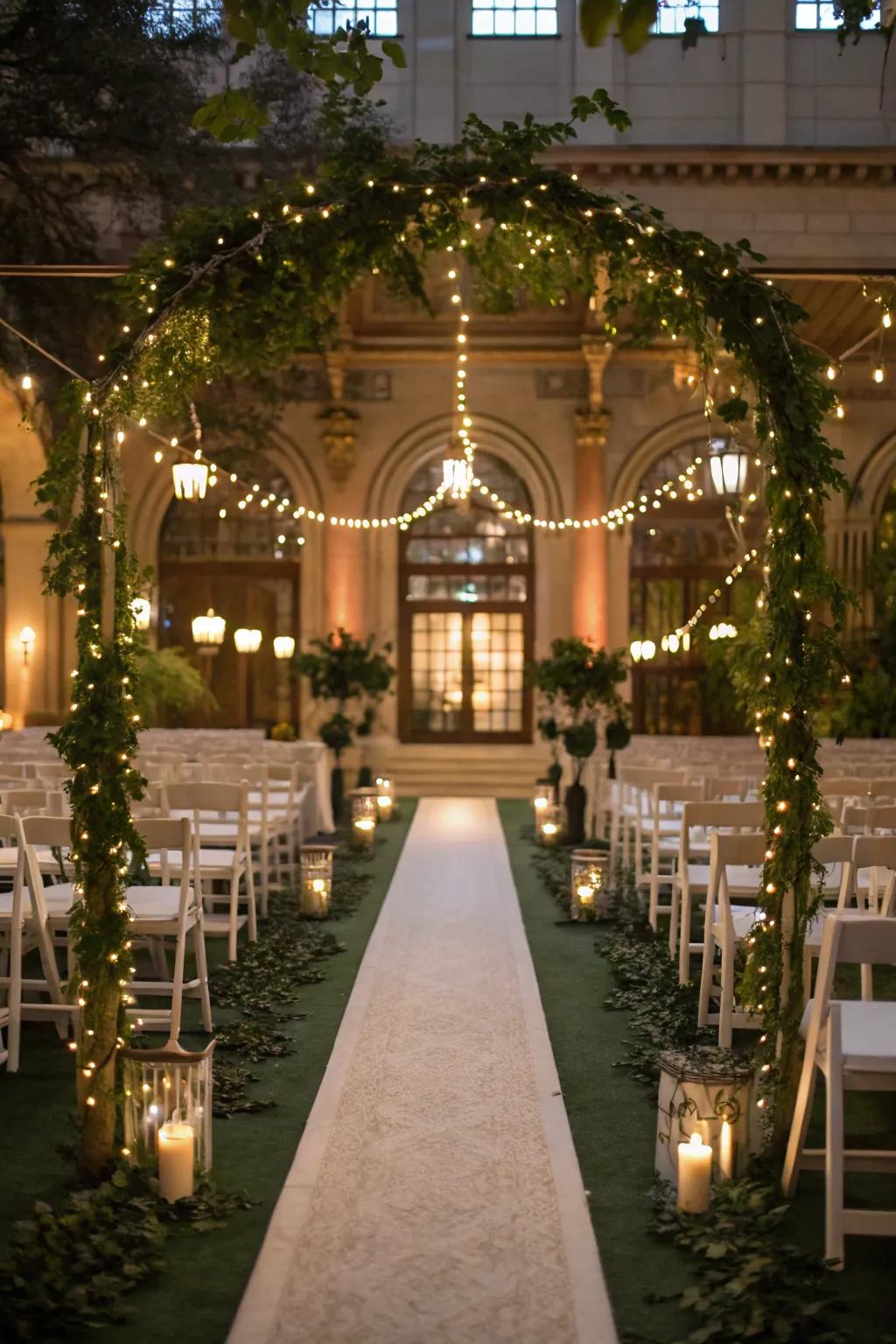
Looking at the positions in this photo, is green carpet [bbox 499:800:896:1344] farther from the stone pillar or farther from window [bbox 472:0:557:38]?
window [bbox 472:0:557:38]

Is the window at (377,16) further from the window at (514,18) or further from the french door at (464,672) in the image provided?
the french door at (464,672)

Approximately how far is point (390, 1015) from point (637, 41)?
5.16 m

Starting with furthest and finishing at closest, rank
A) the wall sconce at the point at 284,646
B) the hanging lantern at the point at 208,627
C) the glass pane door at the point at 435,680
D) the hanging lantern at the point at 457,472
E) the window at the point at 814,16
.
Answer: the glass pane door at the point at 435,680 < the wall sconce at the point at 284,646 < the window at the point at 814,16 < the hanging lantern at the point at 208,627 < the hanging lantern at the point at 457,472

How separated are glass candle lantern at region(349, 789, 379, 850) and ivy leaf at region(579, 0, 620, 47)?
10.9m

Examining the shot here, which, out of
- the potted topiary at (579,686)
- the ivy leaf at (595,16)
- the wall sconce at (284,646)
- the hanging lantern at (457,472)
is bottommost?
the potted topiary at (579,686)

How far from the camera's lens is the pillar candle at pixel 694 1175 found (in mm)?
4500

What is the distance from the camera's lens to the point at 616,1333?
12.3 ft

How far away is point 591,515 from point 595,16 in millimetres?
18342

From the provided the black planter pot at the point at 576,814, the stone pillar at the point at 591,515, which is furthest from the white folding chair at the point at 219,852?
the stone pillar at the point at 591,515

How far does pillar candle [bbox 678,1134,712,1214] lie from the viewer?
450 centimetres

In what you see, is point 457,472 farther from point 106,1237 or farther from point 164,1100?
point 106,1237

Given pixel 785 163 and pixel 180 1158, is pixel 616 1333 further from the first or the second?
pixel 785 163

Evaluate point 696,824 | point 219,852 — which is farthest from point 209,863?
point 696,824

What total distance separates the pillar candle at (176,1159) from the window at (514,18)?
721 inches
